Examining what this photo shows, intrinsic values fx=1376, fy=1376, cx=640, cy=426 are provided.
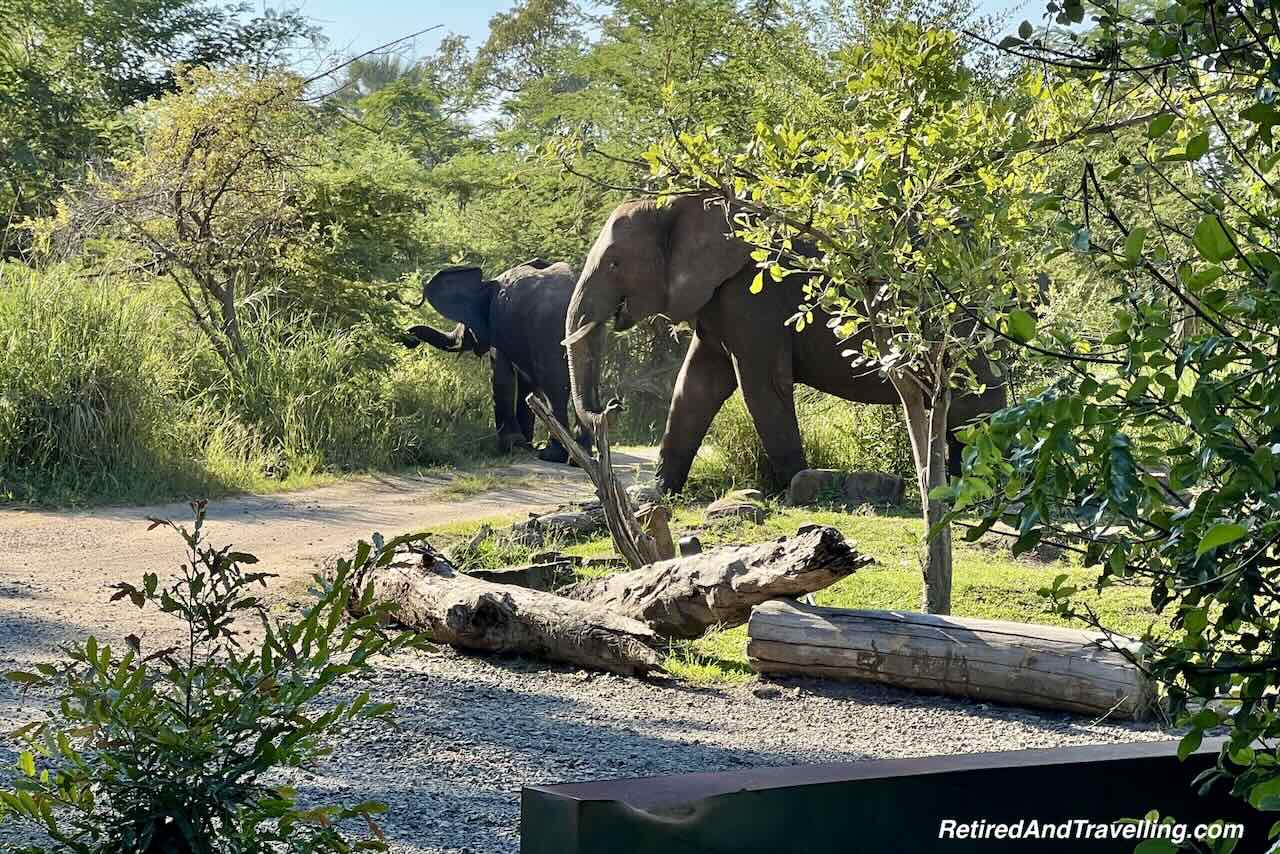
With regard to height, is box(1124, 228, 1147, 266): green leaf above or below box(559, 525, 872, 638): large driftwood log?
above

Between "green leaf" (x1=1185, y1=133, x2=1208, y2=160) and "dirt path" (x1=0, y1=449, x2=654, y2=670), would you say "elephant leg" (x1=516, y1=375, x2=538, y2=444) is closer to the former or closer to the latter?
"dirt path" (x1=0, y1=449, x2=654, y2=670)

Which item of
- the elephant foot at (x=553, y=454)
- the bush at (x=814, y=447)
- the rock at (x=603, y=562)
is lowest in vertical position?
the rock at (x=603, y=562)

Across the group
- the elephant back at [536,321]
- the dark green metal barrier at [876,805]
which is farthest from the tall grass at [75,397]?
the dark green metal barrier at [876,805]

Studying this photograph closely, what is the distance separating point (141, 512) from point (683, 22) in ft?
44.3

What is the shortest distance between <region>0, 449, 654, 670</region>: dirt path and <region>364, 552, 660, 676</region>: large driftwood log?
1478mm

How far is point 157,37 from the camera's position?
25406 millimetres

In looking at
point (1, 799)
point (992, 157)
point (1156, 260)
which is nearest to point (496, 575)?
point (992, 157)

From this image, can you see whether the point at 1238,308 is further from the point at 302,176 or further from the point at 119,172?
the point at 119,172

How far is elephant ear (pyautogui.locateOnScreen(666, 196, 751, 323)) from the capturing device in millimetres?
11289

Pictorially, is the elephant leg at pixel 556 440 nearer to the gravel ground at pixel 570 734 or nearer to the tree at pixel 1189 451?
the gravel ground at pixel 570 734

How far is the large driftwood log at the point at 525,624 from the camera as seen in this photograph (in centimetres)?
623

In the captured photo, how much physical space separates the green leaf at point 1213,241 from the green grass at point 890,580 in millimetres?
4630

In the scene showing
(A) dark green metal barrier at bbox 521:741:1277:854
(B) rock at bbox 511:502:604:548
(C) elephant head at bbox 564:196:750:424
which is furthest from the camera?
(C) elephant head at bbox 564:196:750:424

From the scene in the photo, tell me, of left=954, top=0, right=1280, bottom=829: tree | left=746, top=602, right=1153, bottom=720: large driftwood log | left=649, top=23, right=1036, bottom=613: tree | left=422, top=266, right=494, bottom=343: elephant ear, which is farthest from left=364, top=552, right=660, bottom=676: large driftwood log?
left=422, top=266, right=494, bottom=343: elephant ear
